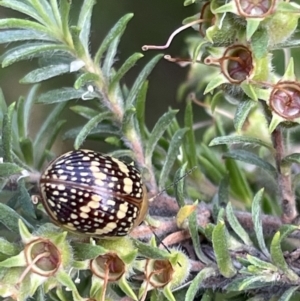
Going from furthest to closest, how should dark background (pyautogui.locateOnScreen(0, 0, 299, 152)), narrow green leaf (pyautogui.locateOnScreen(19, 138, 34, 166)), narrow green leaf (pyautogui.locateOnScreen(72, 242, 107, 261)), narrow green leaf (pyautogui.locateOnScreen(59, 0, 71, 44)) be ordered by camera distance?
dark background (pyautogui.locateOnScreen(0, 0, 299, 152))
narrow green leaf (pyautogui.locateOnScreen(19, 138, 34, 166))
narrow green leaf (pyautogui.locateOnScreen(59, 0, 71, 44))
narrow green leaf (pyautogui.locateOnScreen(72, 242, 107, 261))

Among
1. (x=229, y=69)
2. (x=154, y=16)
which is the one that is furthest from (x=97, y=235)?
(x=154, y=16)

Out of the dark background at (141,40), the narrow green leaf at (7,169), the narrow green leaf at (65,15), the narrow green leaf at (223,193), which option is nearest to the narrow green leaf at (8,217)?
the narrow green leaf at (7,169)

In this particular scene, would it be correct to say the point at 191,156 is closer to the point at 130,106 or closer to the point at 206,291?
the point at 130,106

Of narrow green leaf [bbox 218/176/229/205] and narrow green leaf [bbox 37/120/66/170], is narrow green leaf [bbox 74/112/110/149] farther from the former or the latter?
narrow green leaf [bbox 218/176/229/205]

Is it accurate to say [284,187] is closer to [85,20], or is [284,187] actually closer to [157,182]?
[157,182]

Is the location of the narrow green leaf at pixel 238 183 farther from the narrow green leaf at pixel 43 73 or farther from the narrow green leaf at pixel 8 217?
the narrow green leaf at pixel 8 217

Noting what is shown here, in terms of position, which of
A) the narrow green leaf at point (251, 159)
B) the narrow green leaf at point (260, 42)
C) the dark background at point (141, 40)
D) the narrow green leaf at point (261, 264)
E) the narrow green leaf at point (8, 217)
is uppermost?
the narrow green leaf at point (260, 42)

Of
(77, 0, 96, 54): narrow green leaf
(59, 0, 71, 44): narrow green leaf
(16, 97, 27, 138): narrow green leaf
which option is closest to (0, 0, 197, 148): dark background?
(16, 97, 27, 138): narrow green leaf
